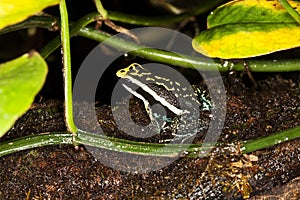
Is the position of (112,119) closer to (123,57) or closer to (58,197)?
(58,197)

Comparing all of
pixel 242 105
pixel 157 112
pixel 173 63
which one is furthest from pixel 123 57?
pixel 242 105

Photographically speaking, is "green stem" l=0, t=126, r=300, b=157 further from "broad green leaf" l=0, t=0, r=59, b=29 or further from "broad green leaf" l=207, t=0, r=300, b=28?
"broad green leaf" l=0, t=0, r=59, b=29

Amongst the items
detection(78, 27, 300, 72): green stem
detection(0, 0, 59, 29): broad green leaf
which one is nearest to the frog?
detection(78, 27, 300, 72): green stem

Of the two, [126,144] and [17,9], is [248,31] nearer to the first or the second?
[126,144]

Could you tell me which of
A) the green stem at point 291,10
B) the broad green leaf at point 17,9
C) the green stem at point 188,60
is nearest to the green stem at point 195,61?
the green stem at point 188,60

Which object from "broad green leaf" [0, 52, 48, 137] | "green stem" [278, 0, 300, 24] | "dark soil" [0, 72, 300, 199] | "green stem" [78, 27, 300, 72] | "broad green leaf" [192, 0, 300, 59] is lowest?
"dark soil" [0, 72, 300, 199]

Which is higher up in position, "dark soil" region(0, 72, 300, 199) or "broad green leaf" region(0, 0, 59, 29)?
"broad green leaf" region(0, 0, 59, 29)

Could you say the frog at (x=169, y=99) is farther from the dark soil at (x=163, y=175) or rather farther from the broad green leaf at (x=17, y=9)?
the broad green leaf at (x=17, y=9)
